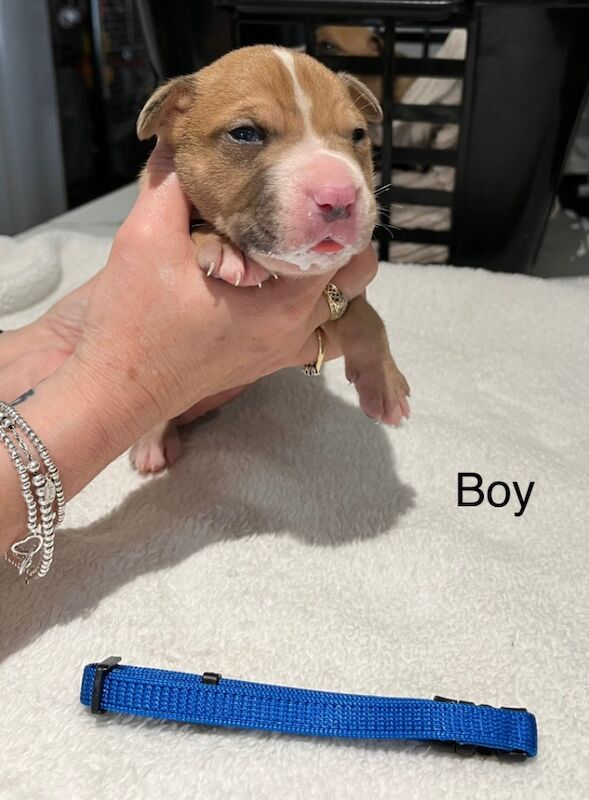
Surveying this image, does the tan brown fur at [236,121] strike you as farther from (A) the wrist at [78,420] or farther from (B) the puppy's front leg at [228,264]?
(A) the wrist at [78,420]

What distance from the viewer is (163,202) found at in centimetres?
130

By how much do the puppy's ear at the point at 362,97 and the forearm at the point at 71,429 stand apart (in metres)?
0.69

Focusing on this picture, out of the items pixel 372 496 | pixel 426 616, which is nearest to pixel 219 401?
pixel 372 496

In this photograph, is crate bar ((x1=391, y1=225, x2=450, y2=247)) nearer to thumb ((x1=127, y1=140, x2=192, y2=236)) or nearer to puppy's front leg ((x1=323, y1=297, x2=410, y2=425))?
puppy's front leg ((x1=323, y1=297, x2=410, y2=425))

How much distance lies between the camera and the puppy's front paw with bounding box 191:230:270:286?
3.96 ft

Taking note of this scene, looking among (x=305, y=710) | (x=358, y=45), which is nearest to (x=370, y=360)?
(x=305, y=710)

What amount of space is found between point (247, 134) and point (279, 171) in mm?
156

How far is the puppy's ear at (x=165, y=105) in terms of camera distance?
1302mm

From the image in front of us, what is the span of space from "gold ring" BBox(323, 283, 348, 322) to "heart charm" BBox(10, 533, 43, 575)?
24.5 inches

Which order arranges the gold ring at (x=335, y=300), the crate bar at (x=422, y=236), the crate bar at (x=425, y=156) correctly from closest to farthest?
the gold ring at (x=335, y=300) → the crate bar at (x=425, y=156) → the crate bar at (x=422, y=236)

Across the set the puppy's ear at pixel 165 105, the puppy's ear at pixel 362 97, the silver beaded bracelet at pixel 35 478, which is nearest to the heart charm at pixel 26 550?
the silver beaded bracelet at pixel 35 478

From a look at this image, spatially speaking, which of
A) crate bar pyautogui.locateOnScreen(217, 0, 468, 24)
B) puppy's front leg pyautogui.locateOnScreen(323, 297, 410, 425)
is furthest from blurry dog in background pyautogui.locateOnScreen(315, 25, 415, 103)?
puppy's front leg pyautogui.locateOnScreen(323, 297, 410, 425)

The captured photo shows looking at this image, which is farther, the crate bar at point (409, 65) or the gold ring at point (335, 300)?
the crate bar at point (409, 65)

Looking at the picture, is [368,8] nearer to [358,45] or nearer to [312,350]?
[358,45]
